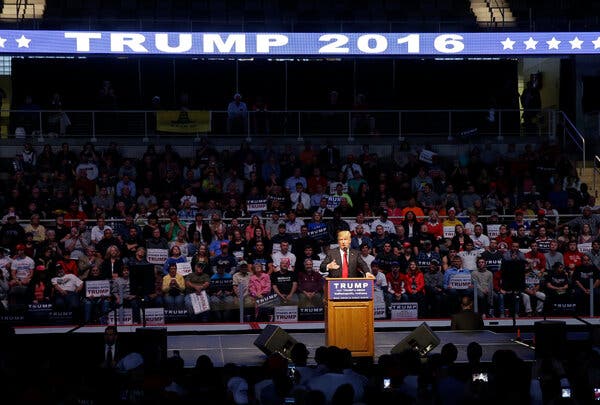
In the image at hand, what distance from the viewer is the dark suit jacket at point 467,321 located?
2009 cm

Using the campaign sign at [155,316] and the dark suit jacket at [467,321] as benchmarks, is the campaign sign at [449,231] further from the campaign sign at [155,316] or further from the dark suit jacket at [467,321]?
the campaign sign at [155,316]

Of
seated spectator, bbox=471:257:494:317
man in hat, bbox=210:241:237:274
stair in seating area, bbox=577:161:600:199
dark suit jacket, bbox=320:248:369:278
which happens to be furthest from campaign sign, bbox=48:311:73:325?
stair in seating area, bbox=577:161:600:199

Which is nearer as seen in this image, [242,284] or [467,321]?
[467,321]

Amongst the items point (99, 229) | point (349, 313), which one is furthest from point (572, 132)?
point (349, 313)

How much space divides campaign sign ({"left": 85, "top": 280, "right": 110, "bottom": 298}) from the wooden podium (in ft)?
20.8

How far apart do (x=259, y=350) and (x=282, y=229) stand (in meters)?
6.73

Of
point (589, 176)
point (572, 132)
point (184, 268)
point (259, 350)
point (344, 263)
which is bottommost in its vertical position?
point (259, 350)

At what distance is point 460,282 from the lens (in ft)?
73.6

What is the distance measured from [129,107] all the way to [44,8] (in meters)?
3.71

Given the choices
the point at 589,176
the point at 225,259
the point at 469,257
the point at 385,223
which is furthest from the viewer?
the point at 589,176

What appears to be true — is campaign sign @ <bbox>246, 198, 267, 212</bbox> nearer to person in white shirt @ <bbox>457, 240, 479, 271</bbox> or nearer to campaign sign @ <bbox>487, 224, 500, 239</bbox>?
person in white shirt @ <bbox>457, 240, 479, 271</bbox>

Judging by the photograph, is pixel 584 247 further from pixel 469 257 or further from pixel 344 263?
pixel 344 263

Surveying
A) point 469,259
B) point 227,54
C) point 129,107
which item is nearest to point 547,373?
point 469,259

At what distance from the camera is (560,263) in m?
23.0
